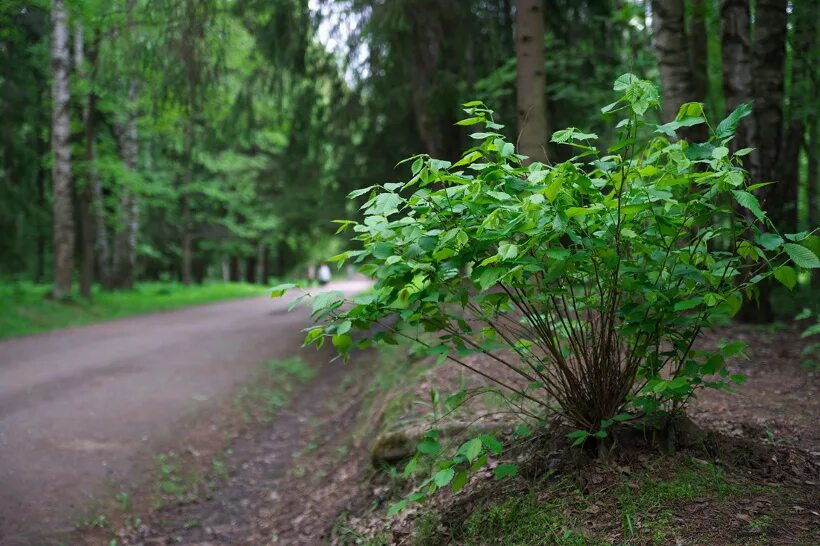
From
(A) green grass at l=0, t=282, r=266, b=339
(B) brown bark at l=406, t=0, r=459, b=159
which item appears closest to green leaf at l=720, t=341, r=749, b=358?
(B) brown bark at l=406, t=0, r=459, b=159

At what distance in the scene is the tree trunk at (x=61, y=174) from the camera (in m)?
14.3

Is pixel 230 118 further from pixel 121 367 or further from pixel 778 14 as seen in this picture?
pixel 778 14

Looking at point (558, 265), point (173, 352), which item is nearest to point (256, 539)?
point (558, 265)

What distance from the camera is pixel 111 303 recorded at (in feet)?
51.4

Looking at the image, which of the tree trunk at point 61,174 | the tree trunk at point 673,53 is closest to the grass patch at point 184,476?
the tree trunk at point 673,53

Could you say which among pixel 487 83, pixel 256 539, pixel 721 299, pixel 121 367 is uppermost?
pixel 487 83

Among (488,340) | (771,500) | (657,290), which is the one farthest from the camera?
(488,340)

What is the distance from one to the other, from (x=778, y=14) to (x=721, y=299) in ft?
19.1

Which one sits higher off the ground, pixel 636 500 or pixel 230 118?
pixel 230 118

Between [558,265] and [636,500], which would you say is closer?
[558,265]

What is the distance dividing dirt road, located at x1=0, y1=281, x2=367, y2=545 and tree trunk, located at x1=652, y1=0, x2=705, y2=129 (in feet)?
20.5

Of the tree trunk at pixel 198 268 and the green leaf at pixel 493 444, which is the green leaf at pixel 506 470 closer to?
the green leaf at pixel 493 444

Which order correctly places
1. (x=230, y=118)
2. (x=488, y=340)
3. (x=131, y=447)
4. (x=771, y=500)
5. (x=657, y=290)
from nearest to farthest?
(x=657, y=290) < (x=771, y=500) < (x=488, y=340) < (x=131, y=447) < (x=230, y=118)

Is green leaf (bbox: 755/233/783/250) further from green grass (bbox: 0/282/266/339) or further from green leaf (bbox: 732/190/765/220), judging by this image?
green grass (bbox: 0/282/266/339)
